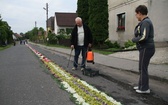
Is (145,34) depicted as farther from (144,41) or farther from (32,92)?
(32,92)

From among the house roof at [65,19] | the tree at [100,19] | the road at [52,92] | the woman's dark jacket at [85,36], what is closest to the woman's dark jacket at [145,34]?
the road at [52,92]

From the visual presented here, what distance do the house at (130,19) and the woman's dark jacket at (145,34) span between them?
1049 cm

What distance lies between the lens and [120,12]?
2181 cm

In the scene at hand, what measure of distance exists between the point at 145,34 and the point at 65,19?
227ft

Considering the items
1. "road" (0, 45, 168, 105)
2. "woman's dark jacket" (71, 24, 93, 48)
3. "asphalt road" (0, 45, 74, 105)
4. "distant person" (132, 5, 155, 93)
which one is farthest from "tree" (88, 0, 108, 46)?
"distant person" (132, 5, 155, 93)

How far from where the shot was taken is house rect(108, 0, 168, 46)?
1619 centimetres

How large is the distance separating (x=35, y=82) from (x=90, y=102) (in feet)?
9.27

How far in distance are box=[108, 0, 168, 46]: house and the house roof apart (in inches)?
1889

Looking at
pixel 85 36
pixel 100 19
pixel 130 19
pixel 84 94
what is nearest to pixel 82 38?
pixel 85 36

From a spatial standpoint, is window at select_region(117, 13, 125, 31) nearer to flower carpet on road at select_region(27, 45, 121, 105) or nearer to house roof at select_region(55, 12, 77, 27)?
flower carpet on road at select_region(27, 45, 121, 105)

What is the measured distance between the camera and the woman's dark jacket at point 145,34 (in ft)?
17.8

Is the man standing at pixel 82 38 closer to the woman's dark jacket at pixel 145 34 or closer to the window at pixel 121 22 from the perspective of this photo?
the woman's dark jacket at pixel 145 34

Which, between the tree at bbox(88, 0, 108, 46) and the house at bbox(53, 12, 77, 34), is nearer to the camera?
the tree at bbox(88, 0, 108, 46)

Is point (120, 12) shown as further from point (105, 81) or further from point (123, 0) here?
point (105, 81)
